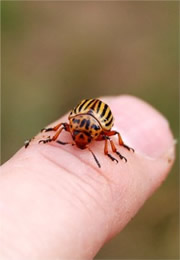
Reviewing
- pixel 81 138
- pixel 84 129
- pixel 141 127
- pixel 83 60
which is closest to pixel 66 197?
pixel 81 138

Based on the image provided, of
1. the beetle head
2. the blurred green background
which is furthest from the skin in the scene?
the blurred green background

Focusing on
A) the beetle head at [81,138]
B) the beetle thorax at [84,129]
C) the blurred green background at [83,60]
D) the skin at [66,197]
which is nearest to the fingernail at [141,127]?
the skin at [66,197]

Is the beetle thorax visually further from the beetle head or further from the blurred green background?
the blurred green background

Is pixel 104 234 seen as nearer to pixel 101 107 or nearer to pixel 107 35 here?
pixel 101 107

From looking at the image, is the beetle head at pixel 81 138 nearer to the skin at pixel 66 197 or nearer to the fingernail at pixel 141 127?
the skin at pixel 66 197

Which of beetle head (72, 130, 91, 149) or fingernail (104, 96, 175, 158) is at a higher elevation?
beetle head (72, 130, 91, 149)
